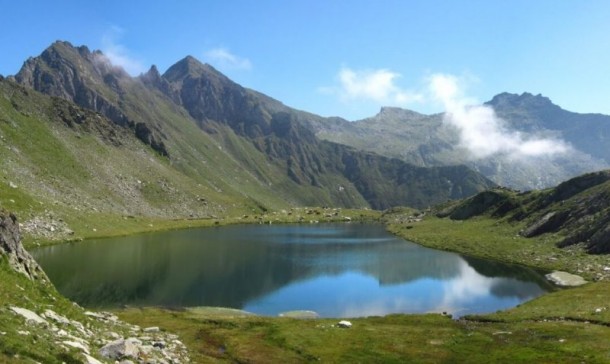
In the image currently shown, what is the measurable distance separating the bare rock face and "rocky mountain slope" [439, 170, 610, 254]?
117 metres

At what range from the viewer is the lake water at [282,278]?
271ft

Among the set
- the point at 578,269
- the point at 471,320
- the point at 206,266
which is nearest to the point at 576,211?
the point at 578,269

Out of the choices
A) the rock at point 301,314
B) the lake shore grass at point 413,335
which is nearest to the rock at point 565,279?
the lake shore grass at point 413,335

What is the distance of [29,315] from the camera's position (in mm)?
30047

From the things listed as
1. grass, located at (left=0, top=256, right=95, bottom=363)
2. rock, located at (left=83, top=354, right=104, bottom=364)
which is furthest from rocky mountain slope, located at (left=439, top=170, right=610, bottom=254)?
rock, located at (left=83, top=354, right=104, bottom=364)

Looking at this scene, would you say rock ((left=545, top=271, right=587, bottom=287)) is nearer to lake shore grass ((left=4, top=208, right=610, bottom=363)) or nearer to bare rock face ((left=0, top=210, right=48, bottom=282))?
lake shore grass ((left=4, top=208, right=610, bottom=363))

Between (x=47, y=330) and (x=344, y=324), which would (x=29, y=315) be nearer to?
(x=47, y=330)

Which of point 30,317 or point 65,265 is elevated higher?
point 30,317

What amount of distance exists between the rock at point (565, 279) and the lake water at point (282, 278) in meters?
2.17

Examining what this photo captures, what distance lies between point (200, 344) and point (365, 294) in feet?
164

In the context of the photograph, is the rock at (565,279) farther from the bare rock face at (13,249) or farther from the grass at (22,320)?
the bare rock face at (13,249)

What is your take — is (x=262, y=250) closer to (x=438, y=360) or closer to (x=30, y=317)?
(x=438, y=360)

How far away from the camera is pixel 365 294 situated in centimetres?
9288

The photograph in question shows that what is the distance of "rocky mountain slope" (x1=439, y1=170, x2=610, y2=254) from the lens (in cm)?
12338
